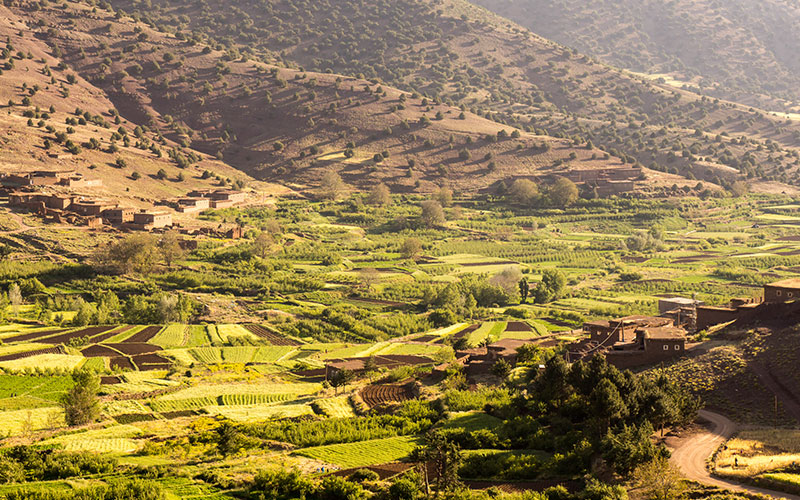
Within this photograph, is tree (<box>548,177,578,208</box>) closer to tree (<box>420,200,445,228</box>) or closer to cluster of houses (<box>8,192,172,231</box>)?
tree (<box>420,200,445,228</box>)

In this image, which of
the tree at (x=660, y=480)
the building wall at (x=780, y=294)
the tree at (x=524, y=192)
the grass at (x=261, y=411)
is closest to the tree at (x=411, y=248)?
the tree at (x=524, y=192)

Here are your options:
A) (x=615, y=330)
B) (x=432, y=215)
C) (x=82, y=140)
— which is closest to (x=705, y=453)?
(x=615, y=330)

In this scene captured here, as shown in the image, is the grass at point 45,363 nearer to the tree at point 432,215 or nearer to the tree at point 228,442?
the tree at point 228,442

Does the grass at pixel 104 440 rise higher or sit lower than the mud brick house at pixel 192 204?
lower

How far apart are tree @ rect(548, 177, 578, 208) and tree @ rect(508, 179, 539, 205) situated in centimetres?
293

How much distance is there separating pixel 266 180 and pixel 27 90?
4383 cm

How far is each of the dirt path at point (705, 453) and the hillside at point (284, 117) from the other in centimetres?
10690

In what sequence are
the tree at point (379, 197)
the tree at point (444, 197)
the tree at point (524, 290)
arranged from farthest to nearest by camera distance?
the tree at point (444, 197) < the tree at point (379, 197) < the tree at point (524, 290)

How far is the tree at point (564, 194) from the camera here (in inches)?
5295

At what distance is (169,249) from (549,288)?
41.8 meters

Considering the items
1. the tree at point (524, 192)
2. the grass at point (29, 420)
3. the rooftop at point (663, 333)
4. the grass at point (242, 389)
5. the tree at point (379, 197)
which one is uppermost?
the tree at point (524, 192)

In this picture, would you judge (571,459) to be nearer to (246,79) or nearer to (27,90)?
(27,90)

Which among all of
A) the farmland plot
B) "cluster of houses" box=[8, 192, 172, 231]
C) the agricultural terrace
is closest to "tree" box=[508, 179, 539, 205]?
the agricultural terrace

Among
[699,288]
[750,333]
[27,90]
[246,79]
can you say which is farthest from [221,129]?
[750,333]
